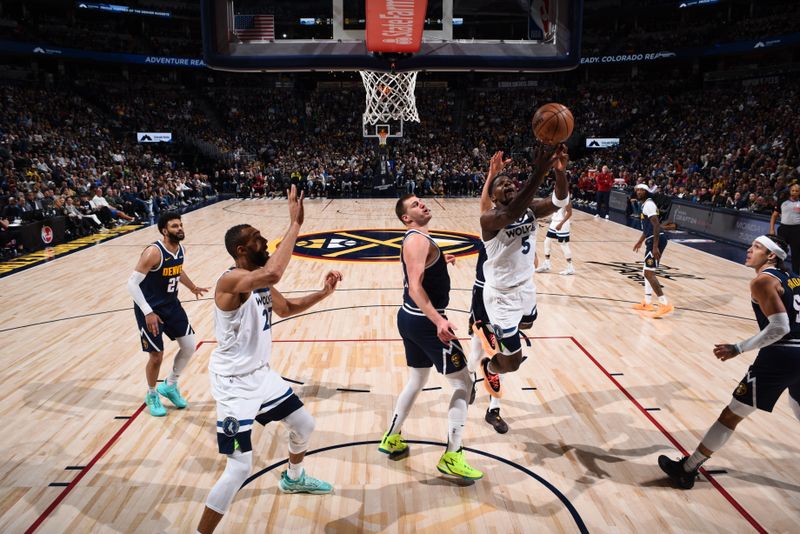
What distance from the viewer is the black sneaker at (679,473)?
3968 millimetres

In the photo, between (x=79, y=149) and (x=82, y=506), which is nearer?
(x=82, y=506)

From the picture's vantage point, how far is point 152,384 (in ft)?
16.9

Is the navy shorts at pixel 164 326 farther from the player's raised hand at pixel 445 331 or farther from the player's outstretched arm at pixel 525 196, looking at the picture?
the player's outstretched arm at pixel 525 196

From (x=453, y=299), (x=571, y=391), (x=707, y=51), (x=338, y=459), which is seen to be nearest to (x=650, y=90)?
(x=707, y=51)

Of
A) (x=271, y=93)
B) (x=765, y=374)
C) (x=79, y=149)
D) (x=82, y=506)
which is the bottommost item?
(x=82, y=506)

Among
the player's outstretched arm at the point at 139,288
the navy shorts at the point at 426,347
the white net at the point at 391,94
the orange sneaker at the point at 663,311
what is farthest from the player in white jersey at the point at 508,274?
the white net at the point at 391,94

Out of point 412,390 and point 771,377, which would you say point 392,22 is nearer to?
point 412,390

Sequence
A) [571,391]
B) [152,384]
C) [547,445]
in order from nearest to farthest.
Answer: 1. [547,445]
2. [152,384]
3. [571,391]

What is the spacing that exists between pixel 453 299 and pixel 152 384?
5.00 metres

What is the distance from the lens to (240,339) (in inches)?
130

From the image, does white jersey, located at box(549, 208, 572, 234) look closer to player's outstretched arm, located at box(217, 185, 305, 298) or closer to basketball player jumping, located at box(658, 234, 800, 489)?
basketball player jumping, located at box(658, 234, 800, 489)

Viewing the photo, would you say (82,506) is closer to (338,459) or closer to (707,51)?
(338,459)

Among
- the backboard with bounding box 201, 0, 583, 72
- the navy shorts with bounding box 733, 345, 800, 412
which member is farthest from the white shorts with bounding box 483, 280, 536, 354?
the backboard with bounding box 201, 0, 583, 72

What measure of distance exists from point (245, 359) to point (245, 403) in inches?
10.0
